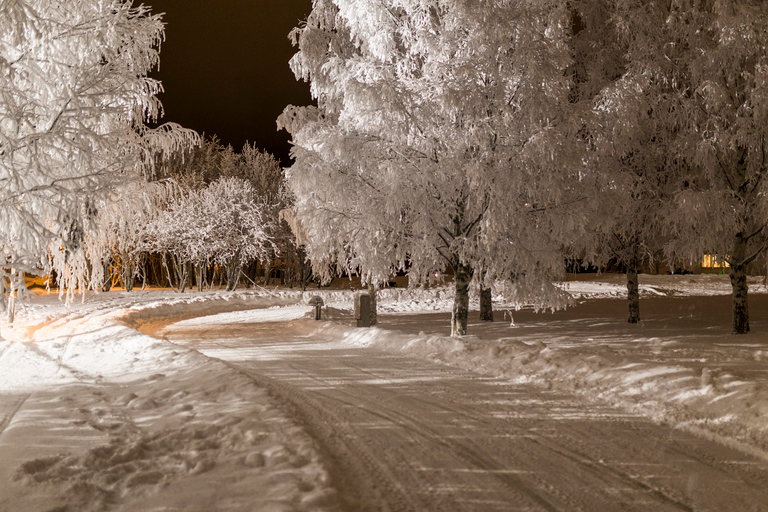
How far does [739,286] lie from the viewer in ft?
47.2

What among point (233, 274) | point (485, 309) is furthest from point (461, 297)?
point (233, 274)

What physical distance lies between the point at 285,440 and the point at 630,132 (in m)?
11.9

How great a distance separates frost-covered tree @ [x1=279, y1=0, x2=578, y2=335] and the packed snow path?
14.7 ft

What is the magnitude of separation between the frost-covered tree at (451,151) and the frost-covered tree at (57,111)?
4383mm

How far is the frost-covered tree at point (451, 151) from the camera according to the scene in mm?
10938

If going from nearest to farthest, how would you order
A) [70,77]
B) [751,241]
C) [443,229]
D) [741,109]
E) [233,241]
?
[70,77], [443,229], [741,109], [751,241], [233,241]

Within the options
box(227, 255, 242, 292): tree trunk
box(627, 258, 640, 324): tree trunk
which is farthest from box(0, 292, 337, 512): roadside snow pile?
box(227, 255, 242, 292): tree trunk

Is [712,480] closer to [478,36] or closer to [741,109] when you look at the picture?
[478,36]

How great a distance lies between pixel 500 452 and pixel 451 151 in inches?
311

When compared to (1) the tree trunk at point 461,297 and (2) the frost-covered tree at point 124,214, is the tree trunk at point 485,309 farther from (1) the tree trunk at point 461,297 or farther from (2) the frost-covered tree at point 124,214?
(2) the frost-covered tree at point 124,214

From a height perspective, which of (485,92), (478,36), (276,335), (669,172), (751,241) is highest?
(478,36)

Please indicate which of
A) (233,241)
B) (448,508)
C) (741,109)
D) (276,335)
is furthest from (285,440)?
(233,241)

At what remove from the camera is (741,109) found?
13516mm

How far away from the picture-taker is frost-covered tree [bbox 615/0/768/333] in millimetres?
13234
